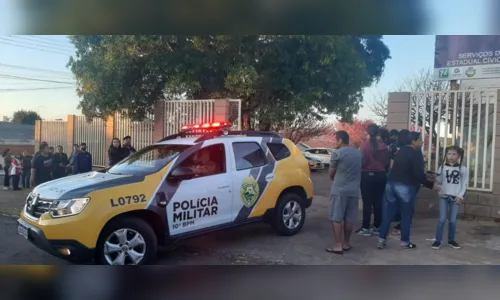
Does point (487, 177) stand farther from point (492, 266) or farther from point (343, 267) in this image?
point (343, 267)

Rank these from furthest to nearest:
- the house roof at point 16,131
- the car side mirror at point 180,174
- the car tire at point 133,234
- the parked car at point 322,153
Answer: the parked car at point 322,153 < the car side mirror at point 180,174 < the house roof at point 16,131 < the car tire at point 133,234

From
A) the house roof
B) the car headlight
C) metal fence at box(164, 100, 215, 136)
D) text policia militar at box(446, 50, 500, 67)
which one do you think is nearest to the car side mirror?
metal fence at box(164, 100, 215, 136)

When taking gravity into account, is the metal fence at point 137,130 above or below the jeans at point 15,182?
above

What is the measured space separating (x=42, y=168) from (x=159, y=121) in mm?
998

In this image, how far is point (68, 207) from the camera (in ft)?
9.46

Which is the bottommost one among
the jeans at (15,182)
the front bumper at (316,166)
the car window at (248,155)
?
the jeans at (15,182)

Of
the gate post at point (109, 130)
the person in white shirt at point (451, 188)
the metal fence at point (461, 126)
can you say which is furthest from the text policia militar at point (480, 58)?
the gate post at point (109, 130)

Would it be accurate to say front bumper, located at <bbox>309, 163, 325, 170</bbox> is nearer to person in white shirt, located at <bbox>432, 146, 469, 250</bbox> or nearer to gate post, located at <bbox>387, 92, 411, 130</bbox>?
gate post, located at <bbox>387, 92, 411, 130</bbox>

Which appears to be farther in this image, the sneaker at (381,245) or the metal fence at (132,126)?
the sneaker at (381,245)

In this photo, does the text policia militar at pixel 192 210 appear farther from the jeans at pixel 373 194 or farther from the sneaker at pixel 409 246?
the sneaker at pixel 409 246

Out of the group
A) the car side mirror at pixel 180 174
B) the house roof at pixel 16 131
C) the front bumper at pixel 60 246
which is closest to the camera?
the front bumper at pixel 60 246

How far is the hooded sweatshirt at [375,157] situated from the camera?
3.26m

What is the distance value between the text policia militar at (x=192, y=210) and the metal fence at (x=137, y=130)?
0.62 meters

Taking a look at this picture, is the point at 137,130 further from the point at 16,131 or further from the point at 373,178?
the point at 373,178
